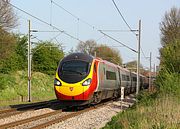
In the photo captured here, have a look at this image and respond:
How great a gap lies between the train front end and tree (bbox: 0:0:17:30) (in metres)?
17.3

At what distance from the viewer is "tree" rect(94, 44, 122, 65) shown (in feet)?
295

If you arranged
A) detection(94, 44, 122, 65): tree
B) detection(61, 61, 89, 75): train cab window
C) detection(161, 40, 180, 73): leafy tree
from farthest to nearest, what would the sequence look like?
1. detection(94, 44, 122, 65): tree
2. detection(161, 40, 180, 73): leafy tree
3. detection(61, 61, 89, 75): train cab window

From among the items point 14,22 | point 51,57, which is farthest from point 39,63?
point 14,22

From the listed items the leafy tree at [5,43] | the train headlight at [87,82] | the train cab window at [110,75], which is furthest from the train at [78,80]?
the leafy tree at [5,43]

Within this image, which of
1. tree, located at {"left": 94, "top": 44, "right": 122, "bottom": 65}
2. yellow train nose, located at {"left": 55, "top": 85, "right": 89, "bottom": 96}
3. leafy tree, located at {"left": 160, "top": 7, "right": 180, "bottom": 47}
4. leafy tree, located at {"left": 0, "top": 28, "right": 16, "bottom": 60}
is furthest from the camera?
tree, located at {"left": 94, "top": 44, "right": 122, "bottom": 65}

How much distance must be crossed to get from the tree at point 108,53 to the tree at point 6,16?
152ft

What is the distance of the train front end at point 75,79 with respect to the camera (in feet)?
77.8

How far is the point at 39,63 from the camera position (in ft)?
182

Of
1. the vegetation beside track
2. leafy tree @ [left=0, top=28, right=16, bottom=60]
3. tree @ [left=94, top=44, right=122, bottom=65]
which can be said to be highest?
tree @ [left=94, top=44, right=122, bottom=65]

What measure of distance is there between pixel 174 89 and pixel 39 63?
109 feet

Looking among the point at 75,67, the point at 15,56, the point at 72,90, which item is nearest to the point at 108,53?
the point at 15,56

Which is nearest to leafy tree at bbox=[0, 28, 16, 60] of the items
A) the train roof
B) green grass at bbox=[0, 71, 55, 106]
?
green grass at bbox=[0, 71, 55, 106]

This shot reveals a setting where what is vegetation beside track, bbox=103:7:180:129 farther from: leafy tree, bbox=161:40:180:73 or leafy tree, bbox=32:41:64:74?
leafy tree, bbox=32:41:64:74

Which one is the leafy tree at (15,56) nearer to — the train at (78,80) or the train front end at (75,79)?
the train at (78,80)
